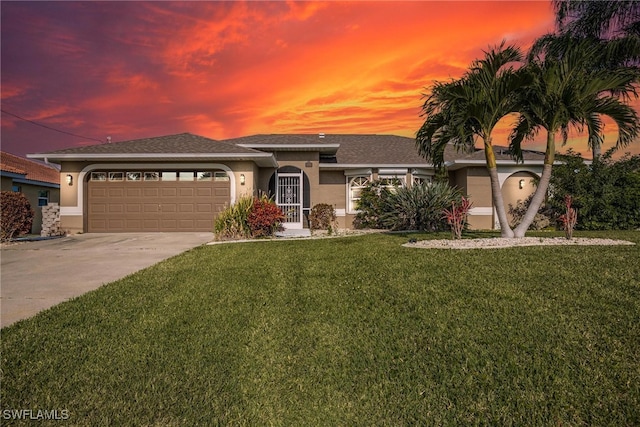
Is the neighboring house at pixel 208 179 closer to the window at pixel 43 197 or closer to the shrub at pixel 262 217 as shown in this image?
the shrub at pixel 262 217

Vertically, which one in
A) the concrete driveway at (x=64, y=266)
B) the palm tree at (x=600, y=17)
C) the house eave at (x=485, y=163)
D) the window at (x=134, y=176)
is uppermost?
the palm tree at (x=600, y=17)

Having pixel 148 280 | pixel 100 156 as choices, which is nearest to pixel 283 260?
pixel 148 280

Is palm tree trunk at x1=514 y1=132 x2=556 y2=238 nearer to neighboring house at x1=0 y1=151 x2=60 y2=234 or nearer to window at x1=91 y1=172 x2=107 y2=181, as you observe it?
window at x1=91 y1=172 x2=107 y2=181

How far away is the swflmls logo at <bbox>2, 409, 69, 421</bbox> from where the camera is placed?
2.49m

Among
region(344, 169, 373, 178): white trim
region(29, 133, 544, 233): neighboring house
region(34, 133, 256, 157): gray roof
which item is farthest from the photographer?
region(344, 169, 373, 178): white trim

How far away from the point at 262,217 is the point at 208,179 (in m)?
4.38

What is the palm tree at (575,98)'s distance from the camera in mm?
8492

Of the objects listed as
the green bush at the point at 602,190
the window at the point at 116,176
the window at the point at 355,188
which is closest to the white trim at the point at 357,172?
the window at the point at 355,188

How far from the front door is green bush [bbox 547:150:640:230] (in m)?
11.0

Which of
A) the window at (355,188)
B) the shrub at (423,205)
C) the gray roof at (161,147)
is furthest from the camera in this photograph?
the window at (355,188)

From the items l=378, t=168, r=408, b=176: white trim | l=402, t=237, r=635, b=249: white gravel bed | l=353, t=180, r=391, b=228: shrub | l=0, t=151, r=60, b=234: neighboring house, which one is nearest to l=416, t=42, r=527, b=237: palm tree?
l=402, t=237, r=635, b=249: white gravel bed

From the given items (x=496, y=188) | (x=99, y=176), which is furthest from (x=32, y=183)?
(x=496, y=188)

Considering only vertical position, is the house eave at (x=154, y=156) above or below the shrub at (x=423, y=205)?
above

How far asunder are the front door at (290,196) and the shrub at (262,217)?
4.04 meters
